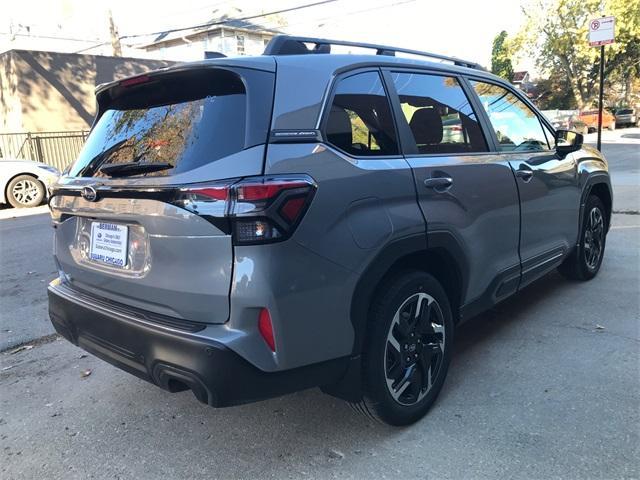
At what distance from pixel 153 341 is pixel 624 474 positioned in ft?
7.05

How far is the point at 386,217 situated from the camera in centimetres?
256

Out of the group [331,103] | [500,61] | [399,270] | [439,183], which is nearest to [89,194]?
[331,103]

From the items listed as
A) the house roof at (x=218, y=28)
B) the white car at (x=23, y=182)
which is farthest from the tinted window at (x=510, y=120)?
the house roof at (x=218, y=28)

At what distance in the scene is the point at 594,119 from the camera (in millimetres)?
32594

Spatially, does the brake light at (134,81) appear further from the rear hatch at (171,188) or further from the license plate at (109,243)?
the license plate at (109,243)

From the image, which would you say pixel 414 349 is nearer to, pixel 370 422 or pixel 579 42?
pixel 370 422

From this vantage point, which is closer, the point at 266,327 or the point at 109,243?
the point at 266,327

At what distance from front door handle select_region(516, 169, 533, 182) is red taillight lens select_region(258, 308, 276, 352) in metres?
2.25

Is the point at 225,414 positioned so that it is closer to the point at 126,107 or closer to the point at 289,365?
the point at 289,365

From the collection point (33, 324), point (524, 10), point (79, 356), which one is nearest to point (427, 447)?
point (79, 356)

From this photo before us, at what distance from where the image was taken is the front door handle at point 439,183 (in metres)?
2.84

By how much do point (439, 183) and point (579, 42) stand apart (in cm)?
3855

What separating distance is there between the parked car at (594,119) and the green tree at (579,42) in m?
3.98

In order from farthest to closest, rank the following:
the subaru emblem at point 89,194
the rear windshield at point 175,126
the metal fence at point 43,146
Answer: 1. the metal fence at point 43,146
2. the subaru emblem at point 89,194
3. the rear windshield at point 175,126
